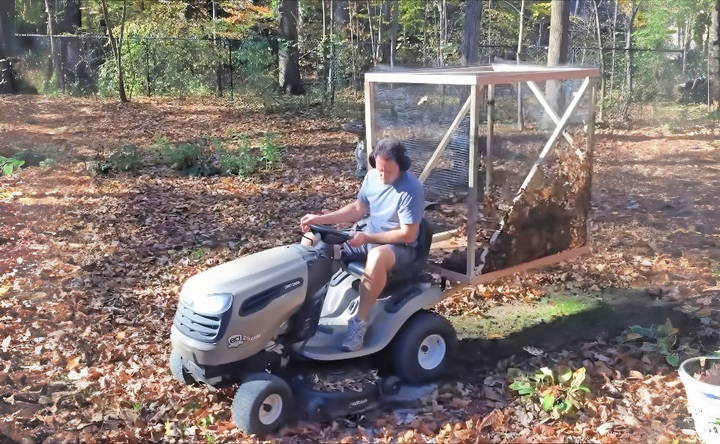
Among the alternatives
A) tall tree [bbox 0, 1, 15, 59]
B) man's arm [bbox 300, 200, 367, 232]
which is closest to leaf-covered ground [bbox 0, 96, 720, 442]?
man's arm [bbox 300, 200, 367, 232]

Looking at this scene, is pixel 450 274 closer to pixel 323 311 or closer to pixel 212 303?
pixel 323 311

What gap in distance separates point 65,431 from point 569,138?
3.91 m

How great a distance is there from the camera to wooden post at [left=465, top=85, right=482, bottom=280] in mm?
4570

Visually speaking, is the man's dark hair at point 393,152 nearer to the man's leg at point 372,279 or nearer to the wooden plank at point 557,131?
the man's leg at point 372,279

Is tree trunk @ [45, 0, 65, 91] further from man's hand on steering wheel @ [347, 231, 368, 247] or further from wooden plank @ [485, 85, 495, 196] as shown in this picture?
man's hand on steering wheel @ [347, 231, 368, 247]

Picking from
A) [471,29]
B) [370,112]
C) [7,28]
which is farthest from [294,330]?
[7,28]

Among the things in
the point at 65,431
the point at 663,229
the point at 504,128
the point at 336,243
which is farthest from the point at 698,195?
the point at 65,431

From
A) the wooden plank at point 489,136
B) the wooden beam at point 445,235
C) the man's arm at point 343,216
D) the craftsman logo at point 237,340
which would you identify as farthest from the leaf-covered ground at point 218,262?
the man's arm at point 343,216

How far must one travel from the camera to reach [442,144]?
5.46m

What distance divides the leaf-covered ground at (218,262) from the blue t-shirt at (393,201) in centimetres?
108

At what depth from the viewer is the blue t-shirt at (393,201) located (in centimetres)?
432

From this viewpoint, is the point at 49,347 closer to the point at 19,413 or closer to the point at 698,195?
the point at 19,413

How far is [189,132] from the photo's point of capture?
45.0 ft

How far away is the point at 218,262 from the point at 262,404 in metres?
3.20
